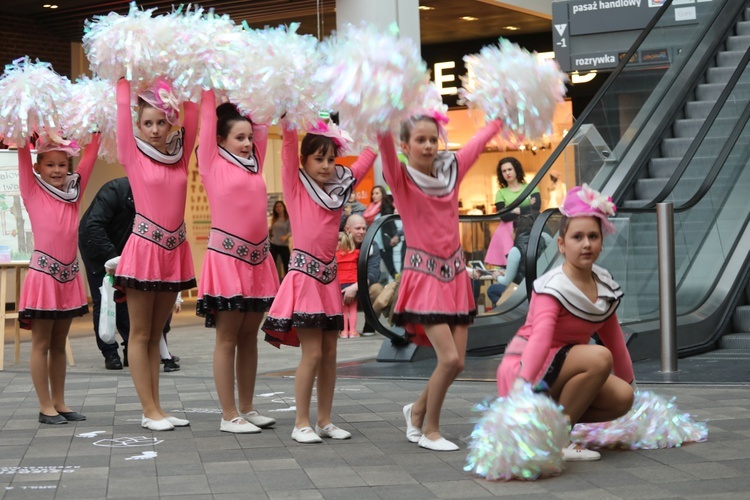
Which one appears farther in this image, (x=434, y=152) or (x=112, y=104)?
(x=112, y=104)

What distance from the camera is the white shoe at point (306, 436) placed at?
216 inches

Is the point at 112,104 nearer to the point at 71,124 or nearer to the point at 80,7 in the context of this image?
the point at 71,124

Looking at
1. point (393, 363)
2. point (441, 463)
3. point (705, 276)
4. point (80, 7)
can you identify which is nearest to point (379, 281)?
point (393, 363)

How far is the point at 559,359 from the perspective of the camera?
488 cm

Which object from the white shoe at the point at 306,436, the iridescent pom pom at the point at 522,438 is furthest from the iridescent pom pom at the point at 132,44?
the iridescent pom pom at the point at 522,438

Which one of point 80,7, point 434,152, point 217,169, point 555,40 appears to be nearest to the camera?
point 434,152

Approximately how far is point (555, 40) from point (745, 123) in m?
3.44

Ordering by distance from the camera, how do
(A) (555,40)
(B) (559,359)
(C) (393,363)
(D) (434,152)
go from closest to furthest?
(B) (559,359)
(D) (434,152)
(C) (393,363)
(A) (555,40)

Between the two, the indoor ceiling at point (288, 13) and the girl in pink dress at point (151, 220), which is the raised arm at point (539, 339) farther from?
the indoor ceiling at point (288, 13)

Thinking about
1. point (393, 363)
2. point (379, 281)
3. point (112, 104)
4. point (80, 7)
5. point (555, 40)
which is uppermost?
point (80, 7)

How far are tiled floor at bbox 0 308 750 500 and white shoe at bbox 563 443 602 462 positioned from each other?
0.18ft

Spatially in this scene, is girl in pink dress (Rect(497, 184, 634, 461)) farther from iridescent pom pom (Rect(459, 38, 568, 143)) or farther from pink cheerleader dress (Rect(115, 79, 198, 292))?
pink cheerleader dress (Rect(115, 79, 198, 292))

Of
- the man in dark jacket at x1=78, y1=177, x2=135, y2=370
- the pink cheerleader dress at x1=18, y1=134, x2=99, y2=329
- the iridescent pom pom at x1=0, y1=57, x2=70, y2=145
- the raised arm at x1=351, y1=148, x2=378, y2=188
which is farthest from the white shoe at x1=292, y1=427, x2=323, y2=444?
the man in dark jacket at x1=78, y1=177, x2=135, y2=370

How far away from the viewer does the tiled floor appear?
4.45m
